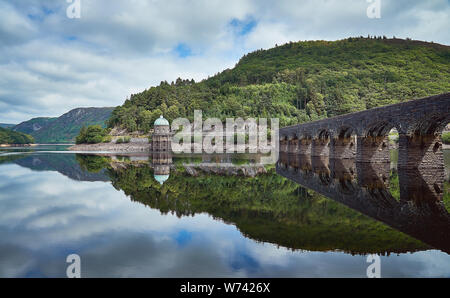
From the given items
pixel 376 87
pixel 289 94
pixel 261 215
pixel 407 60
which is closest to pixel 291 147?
pixel 261 215

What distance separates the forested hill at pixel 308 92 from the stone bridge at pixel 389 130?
62.6 m

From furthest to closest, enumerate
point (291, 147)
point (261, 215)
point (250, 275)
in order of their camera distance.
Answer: point (291, 147) < point (261, 215) < point (250, 275)

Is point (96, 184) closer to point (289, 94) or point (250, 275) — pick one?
point (250, 275)

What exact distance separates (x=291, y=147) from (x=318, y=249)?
5617 cm

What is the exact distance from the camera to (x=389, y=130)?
32438mm

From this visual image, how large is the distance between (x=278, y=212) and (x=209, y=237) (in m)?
4.44

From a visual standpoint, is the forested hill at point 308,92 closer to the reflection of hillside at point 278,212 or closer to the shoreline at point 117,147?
the shoreline at point 117,147

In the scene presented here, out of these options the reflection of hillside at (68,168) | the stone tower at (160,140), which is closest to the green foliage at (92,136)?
the stone tower at (160,140)

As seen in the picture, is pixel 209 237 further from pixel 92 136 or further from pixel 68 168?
pixel 92 136

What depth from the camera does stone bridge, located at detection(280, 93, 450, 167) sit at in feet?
78.7

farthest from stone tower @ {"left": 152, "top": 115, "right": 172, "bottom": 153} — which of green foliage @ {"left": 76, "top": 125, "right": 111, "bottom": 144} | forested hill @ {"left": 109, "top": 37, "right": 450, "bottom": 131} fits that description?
green foliage @ {"left": 76, "top": 125, "right": 111, "bottom": 144}

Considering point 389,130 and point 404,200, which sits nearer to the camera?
point 404,200

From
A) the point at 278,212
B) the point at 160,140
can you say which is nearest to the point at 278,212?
the point at 278,212

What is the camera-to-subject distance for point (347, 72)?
169500 millimetres
